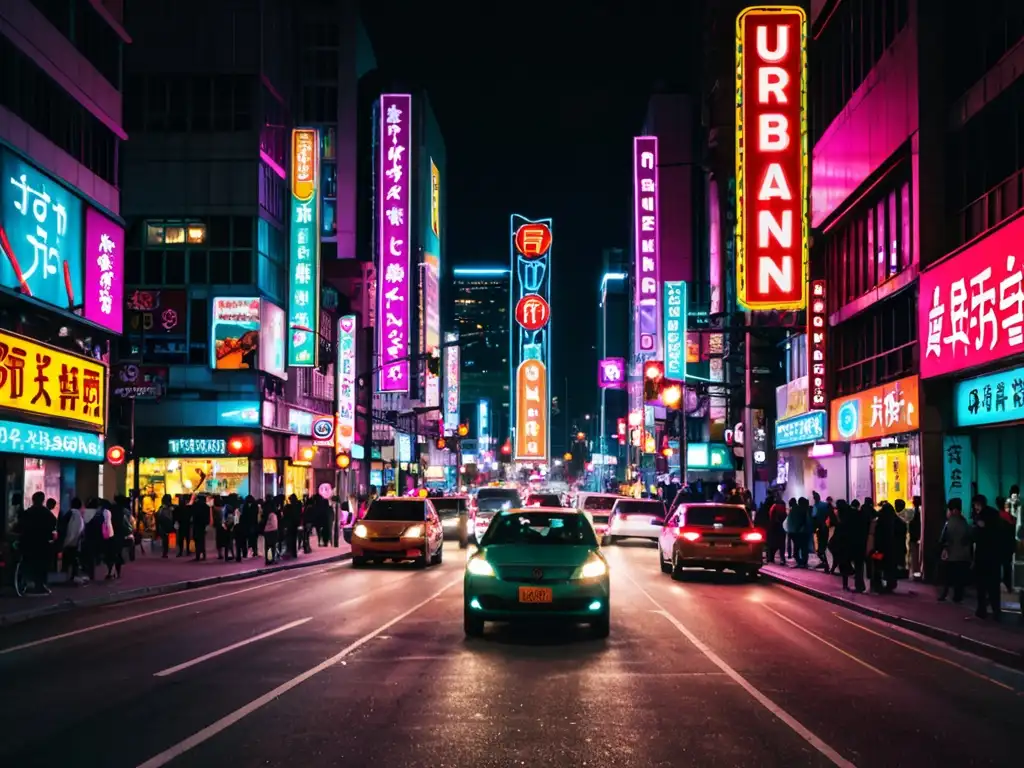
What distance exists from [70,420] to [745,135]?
21.4 meters

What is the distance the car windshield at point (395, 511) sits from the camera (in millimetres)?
30828

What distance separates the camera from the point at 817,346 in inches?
1431

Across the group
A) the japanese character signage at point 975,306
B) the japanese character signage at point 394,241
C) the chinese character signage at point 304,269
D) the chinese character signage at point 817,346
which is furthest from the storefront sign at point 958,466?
the japanese character signage at point 394,241

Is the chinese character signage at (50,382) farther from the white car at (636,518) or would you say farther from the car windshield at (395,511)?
the white car at (636,518)

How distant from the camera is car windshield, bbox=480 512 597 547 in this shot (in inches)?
630

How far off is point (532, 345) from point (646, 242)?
189 ft

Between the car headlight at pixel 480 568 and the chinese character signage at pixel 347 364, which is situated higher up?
the chinese character signage at pixel 347 364

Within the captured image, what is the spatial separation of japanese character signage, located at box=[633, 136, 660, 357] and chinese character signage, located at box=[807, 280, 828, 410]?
5255 centimetres

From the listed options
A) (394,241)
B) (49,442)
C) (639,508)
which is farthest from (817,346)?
(394,241)

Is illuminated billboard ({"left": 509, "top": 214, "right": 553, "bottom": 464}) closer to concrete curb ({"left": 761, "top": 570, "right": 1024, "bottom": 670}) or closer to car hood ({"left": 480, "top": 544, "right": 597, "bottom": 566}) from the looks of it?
concrete curb ({"left": 761, "top": 570, "right": 1024, "bottom": 670})

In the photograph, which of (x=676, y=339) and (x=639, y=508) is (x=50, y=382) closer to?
(x=639, y=508)

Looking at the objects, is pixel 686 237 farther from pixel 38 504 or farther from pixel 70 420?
pixel 38 504

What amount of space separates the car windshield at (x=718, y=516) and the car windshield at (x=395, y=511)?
285 inches

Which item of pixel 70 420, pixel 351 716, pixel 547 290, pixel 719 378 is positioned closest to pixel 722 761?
pixel 351 716
